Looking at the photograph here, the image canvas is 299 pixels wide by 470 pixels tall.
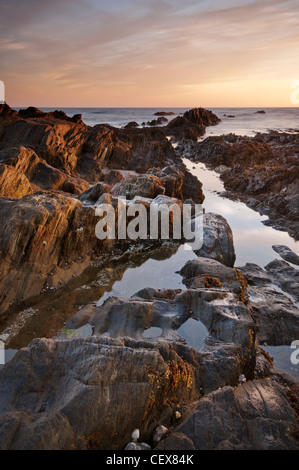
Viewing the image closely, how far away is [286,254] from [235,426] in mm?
14716

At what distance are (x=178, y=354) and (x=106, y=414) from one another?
3035 millimetres

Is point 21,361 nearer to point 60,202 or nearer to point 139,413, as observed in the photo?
point 139,413

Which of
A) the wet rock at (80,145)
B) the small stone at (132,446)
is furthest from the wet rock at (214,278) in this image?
the wet rock at (80,145)

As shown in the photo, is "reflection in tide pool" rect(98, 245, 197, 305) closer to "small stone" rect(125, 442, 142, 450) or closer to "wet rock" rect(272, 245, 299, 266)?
"wet rock" rect(272, 245, 299, 266)

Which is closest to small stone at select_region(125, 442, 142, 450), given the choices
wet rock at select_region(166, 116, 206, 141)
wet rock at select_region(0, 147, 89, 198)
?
wet rock at select_region(0, 147, 89, 198)

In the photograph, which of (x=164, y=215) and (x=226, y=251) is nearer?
(x=226, y=251)

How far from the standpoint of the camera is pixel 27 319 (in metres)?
11.5

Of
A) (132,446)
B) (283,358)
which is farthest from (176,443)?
(283,358)

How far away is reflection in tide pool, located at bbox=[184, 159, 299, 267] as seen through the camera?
18.7m

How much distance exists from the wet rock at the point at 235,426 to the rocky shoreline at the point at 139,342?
25 mm

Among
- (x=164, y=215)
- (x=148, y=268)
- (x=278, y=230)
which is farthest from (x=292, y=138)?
(x=148, y=268)

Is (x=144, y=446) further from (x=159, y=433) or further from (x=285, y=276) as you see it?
(x=285, y=276)

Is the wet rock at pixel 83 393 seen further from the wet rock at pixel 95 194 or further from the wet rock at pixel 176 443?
the wet rock at pixel 95 194
